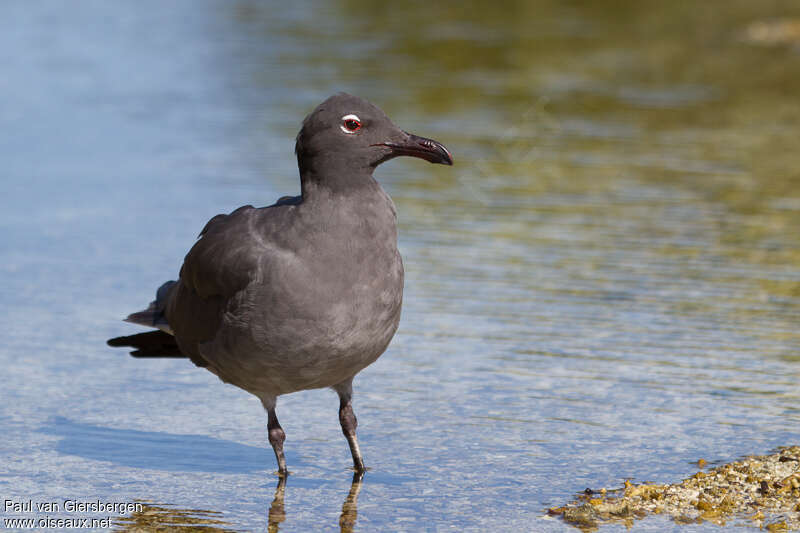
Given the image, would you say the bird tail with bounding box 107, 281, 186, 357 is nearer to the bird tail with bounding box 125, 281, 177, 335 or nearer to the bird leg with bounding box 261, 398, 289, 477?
the bird tail with bounding box 125, 281, 177, 335

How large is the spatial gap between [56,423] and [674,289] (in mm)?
5383

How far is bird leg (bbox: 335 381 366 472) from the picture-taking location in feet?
25.3

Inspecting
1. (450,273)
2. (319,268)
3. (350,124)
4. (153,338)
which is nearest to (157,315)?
(153,338)

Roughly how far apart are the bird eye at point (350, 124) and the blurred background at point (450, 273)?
195 centimetres

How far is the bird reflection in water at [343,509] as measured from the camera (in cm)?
704

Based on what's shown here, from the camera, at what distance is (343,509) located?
7266mm

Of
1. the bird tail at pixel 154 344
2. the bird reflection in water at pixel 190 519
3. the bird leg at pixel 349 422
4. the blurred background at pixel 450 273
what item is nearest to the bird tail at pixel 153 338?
the bird tail at pixel 154 344

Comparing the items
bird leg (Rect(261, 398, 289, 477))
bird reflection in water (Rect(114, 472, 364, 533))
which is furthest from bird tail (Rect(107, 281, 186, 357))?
bird reflection in water (Rect(114, 472, 364, 533))

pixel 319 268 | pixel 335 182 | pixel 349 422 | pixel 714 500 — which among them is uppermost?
pixel 335 182

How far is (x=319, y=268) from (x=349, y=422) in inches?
46.2

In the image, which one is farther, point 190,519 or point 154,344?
point 154,344

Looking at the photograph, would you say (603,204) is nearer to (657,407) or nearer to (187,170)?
(187,170)

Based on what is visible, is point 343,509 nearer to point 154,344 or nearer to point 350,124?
point 154,344

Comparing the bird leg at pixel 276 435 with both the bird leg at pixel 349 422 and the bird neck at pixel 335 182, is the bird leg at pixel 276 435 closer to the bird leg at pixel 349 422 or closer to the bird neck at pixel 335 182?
the bird leg at pixel 349 422
